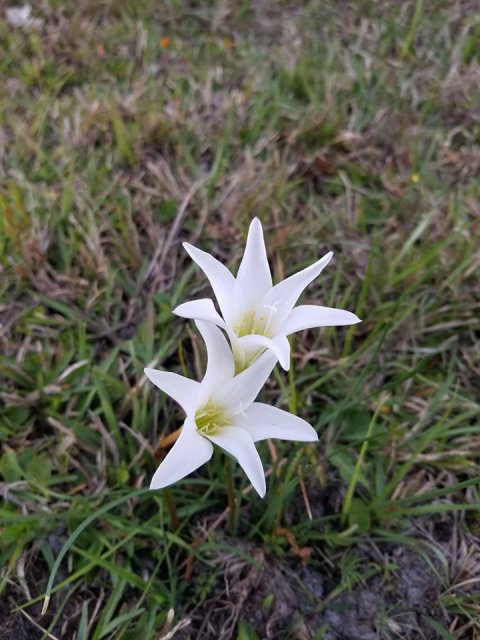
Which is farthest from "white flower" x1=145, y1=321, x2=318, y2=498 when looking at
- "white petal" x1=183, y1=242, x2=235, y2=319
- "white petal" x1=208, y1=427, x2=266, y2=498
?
"white petal" x1=183, y1=242, x2=235, y2=319

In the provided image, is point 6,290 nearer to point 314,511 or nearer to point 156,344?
point 156,344

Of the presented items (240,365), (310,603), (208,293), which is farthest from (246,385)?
(208,293)

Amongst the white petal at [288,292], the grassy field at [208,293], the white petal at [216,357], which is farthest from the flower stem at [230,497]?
the white petal at [288,292]

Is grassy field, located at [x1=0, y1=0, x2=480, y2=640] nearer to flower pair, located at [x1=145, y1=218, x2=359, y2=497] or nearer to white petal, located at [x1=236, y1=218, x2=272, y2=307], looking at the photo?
flower pair, located at [x1=145, y1=218, x2=359, y2=497]

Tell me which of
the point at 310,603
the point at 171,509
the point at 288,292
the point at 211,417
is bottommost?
the point at 310,603

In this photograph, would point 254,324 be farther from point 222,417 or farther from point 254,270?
point 222,417

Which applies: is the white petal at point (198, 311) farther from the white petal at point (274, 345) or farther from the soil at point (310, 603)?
the soil at point (310, 603)
